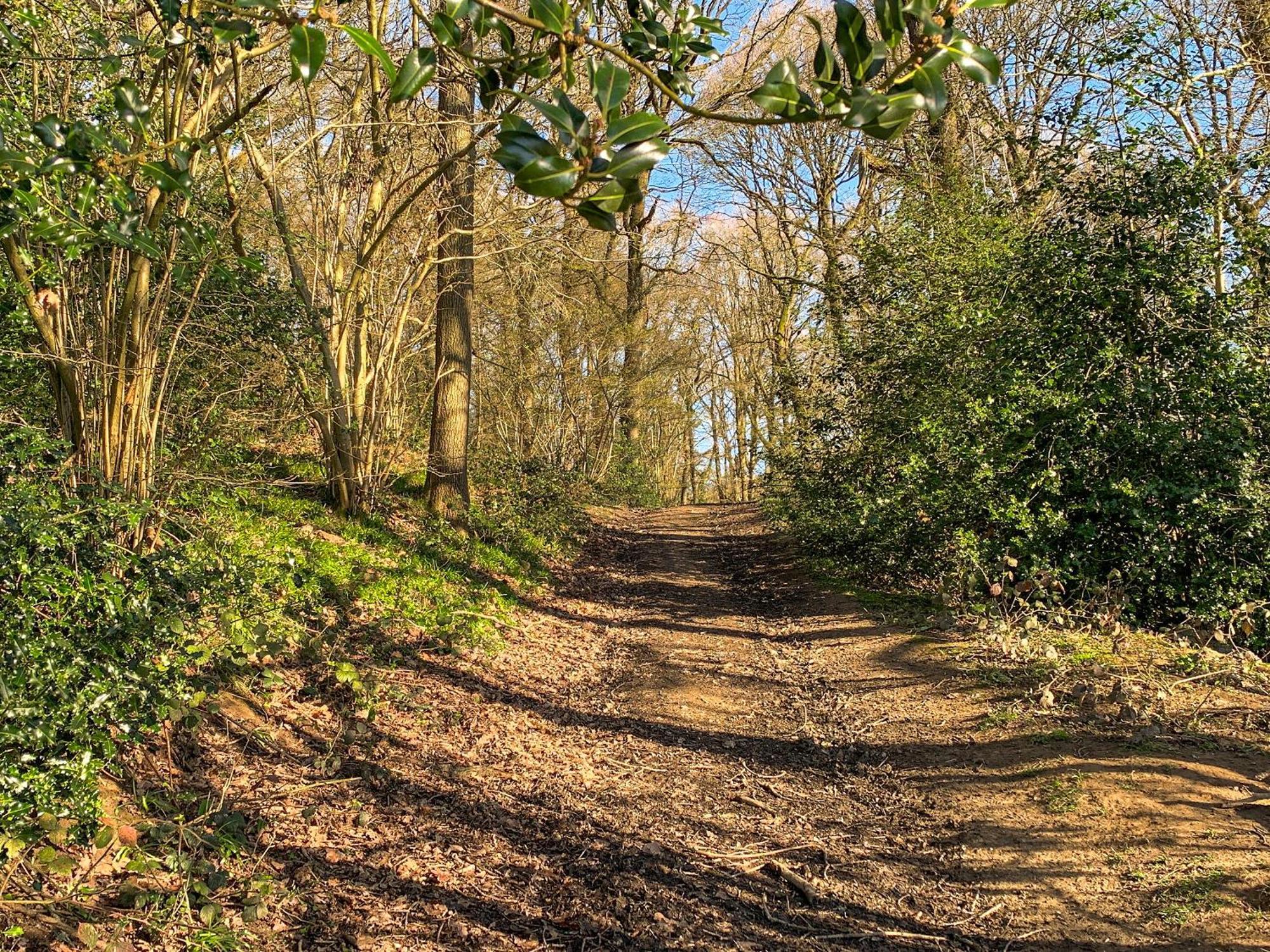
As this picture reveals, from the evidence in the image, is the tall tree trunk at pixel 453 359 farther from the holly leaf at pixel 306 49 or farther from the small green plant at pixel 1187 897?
the holly leaf at pixel 306 49

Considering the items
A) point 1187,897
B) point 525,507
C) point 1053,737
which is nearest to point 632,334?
point 525,507

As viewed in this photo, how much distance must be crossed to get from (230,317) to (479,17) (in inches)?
238

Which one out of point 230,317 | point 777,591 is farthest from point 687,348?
point 230,317

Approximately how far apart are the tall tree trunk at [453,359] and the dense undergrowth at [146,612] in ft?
9.43

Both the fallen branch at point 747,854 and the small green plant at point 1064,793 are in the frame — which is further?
the small green plant at point 1064,793

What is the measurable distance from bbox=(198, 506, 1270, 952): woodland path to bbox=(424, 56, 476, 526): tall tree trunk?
4.18 meters

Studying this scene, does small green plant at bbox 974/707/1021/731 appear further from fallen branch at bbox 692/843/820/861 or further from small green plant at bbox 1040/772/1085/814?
fallen branch at bbox 692/843/820/861

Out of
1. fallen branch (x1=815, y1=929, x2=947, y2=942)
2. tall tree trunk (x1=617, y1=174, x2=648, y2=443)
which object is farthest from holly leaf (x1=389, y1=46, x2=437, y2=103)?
tall tree trunk (x1=617, y1=174, x2=648, y2=443)

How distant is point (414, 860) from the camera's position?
13.1ft

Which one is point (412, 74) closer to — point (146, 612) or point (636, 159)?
point (636, 159)

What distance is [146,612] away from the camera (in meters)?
3.75

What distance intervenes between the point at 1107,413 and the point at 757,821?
226 inches

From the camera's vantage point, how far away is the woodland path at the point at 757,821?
143 inches

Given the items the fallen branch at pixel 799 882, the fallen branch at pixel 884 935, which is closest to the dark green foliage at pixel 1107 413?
the fallen branch at pixel 799 882
